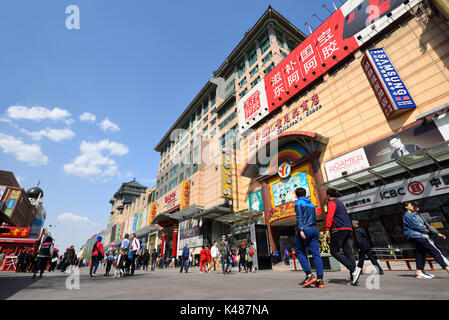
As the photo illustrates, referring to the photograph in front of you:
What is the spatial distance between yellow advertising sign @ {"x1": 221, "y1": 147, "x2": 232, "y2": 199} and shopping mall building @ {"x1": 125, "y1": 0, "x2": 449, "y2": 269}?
14 centimetres

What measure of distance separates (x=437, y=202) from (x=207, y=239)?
2151 cm

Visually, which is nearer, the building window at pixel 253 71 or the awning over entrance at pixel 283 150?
the awning over entrance at pixel 283 150

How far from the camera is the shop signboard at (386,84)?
1269cm

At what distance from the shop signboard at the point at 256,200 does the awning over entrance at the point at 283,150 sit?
197 cm

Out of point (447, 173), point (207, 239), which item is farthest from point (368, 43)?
point (207, 239)

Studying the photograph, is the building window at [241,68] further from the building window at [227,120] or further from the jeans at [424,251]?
the jeans at [424,251]

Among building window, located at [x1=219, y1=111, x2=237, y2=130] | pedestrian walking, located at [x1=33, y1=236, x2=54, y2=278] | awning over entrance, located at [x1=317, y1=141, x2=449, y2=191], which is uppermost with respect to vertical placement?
building window, located at [x1=219, y1=111, x2=237, y2=130]

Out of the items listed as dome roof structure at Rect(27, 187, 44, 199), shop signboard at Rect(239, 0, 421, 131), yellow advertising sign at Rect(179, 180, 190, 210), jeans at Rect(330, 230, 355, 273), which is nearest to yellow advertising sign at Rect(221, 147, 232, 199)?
shop signboard at Rect(239, 0, 421, 131)

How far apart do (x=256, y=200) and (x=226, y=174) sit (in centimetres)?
486

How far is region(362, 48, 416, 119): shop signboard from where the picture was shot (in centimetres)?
1269

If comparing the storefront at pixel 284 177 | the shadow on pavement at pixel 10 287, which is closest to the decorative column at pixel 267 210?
the storefront at pixel 284 177

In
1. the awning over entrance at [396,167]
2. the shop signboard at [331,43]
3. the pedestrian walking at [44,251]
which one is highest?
the shop signboard at [331,43]

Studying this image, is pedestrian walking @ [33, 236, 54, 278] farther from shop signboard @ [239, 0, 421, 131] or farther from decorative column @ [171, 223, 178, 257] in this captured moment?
decorative column @ [171, 223, 178, 257]
